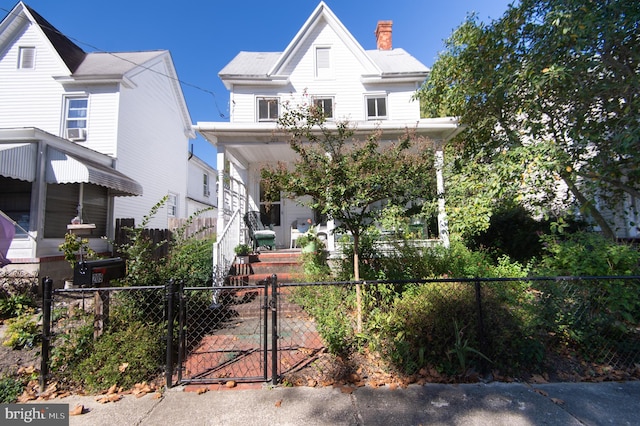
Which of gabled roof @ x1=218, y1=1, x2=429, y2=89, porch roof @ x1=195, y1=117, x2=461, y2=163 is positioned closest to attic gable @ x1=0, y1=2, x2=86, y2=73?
gabled roof @ x1=218, y1=1, x2=429, y2=89

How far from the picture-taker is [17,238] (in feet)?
22.5

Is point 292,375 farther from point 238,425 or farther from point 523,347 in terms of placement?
point 523,347

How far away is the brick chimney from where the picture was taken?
12438 millimetres

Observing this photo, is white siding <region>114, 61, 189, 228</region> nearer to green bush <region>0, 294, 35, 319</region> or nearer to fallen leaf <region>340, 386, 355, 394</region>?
green bush <region>0, 294, 35, 319</region>

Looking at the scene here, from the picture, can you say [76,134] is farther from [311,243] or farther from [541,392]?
[541,392]

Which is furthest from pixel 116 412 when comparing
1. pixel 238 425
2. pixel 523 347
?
pixel 523 347

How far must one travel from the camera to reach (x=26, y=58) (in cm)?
1058

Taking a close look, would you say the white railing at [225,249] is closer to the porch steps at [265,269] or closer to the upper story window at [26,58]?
the porch steps at [265,269]

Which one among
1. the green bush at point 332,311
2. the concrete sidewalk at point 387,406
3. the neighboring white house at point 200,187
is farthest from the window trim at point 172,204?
the concrete sidewalk at point 387,406

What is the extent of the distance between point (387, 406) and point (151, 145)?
506 inches

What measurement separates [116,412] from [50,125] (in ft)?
37.8

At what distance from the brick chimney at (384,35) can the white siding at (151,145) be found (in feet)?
31.4

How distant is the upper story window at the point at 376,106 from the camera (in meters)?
10.5

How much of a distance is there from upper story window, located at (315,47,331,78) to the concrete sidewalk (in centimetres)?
1020
